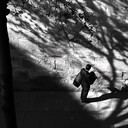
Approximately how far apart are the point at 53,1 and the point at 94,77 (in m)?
2.30

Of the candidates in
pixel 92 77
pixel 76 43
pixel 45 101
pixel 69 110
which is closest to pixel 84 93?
pixel 92 77

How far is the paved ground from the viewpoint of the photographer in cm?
771

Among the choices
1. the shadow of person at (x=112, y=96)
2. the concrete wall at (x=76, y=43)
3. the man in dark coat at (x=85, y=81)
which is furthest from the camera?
the shadow of person at (x=112, y=96)

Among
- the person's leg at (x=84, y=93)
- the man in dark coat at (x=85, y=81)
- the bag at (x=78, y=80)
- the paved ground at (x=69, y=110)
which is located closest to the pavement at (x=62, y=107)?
the paved ground at (x=69, y=110)

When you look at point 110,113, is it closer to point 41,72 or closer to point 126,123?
point 126,123

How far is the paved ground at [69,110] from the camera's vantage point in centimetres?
771

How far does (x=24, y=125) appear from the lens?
24.9 ft

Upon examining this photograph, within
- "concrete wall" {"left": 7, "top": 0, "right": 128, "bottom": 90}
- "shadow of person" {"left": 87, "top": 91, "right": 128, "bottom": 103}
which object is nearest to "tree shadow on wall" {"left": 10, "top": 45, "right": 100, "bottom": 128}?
"concrete wall" {"left": 7, "top": 0, "right": 128, "bottom": 90}

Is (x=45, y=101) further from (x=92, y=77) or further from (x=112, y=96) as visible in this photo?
(x=112, y=96)

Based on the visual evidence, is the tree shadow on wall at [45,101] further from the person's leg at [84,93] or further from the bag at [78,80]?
the bag at [78,80]

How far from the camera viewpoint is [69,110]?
8.28 meters

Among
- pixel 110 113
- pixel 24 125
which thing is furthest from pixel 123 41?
pixel 24 125

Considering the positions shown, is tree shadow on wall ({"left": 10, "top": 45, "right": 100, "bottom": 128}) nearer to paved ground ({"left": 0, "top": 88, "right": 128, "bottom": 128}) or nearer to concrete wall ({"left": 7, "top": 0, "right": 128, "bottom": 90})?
paved ground ({"left": 0, "top": 88, "right": 128, "bottom": 128})

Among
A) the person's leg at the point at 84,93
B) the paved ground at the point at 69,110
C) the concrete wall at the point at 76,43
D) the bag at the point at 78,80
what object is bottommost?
the paved ground at the point at 69,110
